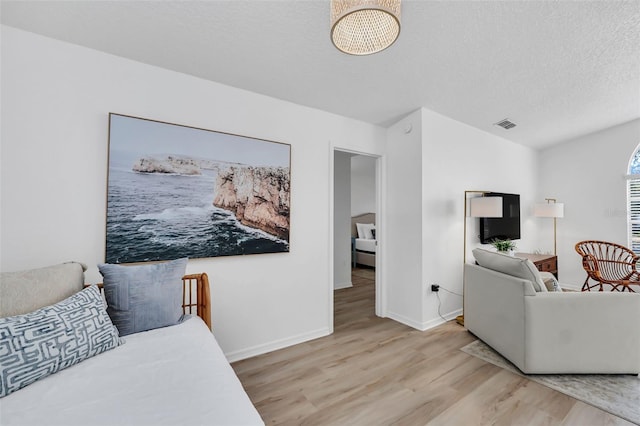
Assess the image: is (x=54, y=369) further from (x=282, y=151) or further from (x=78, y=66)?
(x=282, y=151)

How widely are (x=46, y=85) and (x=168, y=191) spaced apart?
0.97 m

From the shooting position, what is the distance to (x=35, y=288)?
1.35 m

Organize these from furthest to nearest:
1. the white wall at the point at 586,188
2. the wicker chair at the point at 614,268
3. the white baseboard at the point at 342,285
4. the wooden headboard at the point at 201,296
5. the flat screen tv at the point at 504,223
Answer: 1. the white baseboard at the point at 342,285
2. the white wall at the point at 586,188
3. the flat screen tv at the point at 504,223
4. the wicker chair at the point at 614,268
5. the wooden headboard at the point at 201,296

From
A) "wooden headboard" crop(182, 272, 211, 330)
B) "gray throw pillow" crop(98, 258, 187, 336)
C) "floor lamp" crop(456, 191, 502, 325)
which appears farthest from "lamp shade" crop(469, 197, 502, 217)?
"gray throw pillow" crop(98, 258, 187, 336)

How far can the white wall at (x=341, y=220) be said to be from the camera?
478 cm

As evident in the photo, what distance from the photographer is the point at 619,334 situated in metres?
2.06

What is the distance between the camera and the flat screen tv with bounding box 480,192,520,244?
12.2 feet

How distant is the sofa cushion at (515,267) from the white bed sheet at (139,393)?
235cm

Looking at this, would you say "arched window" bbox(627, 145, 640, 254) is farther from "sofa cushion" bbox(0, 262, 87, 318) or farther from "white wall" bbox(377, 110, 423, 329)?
"sofa cushion" bbox(0, 262, 87, 318)

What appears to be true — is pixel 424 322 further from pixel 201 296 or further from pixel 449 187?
pixel 201 296

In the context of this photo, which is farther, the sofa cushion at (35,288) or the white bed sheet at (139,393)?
the sofa cushion at (35,288)

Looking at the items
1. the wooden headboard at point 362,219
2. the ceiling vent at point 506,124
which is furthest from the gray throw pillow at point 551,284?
the wooden headboard at point 362,219

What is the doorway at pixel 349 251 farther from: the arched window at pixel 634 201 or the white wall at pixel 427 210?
the arched window at pixel 634 201

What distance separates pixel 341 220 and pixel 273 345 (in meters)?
2.72
